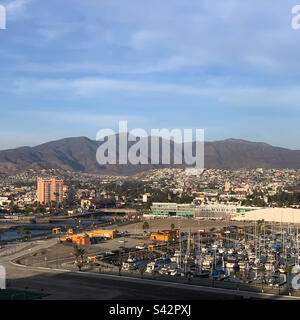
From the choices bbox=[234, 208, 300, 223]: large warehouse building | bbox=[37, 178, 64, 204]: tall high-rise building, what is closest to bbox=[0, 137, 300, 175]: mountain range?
bbox=[37, 178, 64, 204]: tall high-rise building

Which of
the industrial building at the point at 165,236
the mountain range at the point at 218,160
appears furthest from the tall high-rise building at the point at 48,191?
the mountain range at the point at 218,160

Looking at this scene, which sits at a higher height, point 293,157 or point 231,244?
point 293,157

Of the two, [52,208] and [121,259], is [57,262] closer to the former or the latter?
[121,259]

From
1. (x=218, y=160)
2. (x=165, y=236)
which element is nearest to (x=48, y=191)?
(x=165, y=236)

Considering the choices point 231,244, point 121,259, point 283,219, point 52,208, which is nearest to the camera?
point 121,259

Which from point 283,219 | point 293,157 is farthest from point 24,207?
point 293,157

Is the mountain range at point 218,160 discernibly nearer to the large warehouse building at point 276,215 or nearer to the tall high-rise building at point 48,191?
the tall high-rise building at point 48,191
